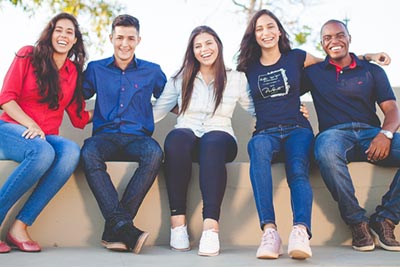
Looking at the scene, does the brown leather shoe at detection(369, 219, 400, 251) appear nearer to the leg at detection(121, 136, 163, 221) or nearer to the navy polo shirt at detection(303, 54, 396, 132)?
the navy polo shirt at detection(303, 54, 396, 132)

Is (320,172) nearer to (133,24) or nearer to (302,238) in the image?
(302,238)

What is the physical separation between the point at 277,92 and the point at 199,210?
749 millimetres

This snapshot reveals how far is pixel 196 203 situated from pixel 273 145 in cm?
51

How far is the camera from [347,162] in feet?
9.63

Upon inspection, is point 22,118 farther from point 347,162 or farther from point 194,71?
point 347,162

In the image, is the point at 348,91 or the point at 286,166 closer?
the point at 286,166

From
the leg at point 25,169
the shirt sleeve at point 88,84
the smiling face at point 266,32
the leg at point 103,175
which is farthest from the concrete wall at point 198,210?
the smiling face at point 266,32

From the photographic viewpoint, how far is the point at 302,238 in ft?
7.93

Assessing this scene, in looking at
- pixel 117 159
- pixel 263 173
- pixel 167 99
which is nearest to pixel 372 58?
pixel 263 173

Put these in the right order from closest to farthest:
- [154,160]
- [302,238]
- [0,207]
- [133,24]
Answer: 1. [302,238]
2. [0,207]
3. [154,160]
4. [133,24]

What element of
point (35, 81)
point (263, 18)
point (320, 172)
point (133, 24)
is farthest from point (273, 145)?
point (35, 81)

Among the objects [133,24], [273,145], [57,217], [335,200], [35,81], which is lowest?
[57,217]

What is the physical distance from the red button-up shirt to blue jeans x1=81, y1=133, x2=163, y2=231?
0.24 metres

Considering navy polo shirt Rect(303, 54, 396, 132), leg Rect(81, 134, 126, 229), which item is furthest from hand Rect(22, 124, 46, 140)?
navy polo shirt Rect(303, 54, 396, 132)
